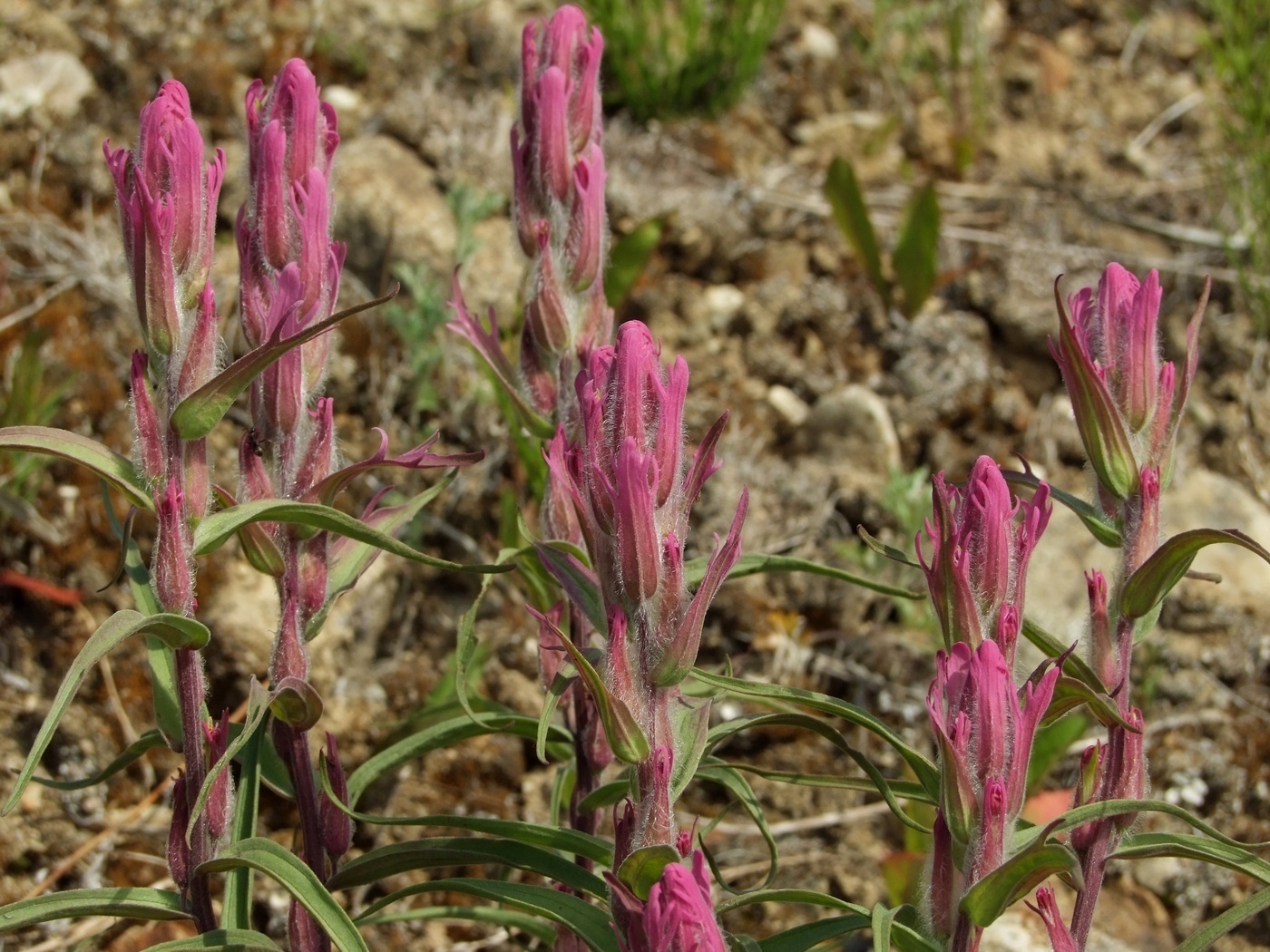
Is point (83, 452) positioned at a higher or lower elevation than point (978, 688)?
A: higher

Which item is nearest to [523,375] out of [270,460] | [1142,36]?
[270,460]

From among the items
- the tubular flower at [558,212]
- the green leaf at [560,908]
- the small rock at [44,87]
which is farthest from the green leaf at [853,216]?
the green leaf at [560,908]

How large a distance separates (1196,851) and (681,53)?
4.51 metres

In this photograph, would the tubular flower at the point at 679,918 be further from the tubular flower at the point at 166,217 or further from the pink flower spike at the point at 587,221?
the pink flower spike at the point at 587,221

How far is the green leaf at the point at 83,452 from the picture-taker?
1.83m

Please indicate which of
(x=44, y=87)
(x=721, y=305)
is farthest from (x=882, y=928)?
(x=44, y=87)

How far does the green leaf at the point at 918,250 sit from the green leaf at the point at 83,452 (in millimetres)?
3385

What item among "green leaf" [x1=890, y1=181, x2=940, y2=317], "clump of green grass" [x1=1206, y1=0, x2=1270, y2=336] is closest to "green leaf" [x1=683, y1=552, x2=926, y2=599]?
"green leaf" [x1=890, y1=181, x2=940, y2=317]

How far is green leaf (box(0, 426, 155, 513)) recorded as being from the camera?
183 cm

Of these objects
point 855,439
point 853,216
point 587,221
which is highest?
point 587,221

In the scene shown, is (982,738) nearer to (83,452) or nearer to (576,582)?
(576,582)

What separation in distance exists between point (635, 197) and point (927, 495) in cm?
167

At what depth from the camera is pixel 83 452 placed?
192cm

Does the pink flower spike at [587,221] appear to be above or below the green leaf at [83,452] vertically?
above
